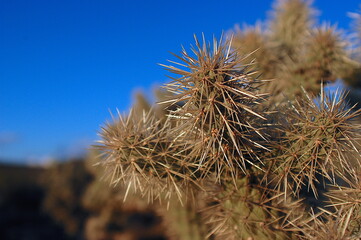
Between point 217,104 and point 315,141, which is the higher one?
point 217,104

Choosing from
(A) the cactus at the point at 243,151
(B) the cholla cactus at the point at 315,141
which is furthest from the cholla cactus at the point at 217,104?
(B) the cholla cactus at the point at 315,141

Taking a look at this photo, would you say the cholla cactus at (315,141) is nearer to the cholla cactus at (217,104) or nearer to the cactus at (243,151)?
the cactus at (243,151)

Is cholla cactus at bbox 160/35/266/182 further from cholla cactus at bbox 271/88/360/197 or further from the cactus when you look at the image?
cholla cactus at bbox 271/88/360/197

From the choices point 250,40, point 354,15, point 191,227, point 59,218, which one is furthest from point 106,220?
point 354,15

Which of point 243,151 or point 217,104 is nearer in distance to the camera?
point 217,104

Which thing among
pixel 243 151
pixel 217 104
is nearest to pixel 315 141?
pixel 243 151

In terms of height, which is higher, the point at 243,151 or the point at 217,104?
the point at 217,104

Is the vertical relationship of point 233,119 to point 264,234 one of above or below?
Answer: above

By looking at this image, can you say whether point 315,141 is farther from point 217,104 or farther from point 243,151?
point 217,104

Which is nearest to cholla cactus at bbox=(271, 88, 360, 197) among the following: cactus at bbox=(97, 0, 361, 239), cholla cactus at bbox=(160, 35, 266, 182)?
cactus at bbox=(97, 0, 361, 239)

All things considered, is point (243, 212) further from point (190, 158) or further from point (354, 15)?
point (354, 15)

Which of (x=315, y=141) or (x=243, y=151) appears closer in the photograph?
(x=315, y=141)
